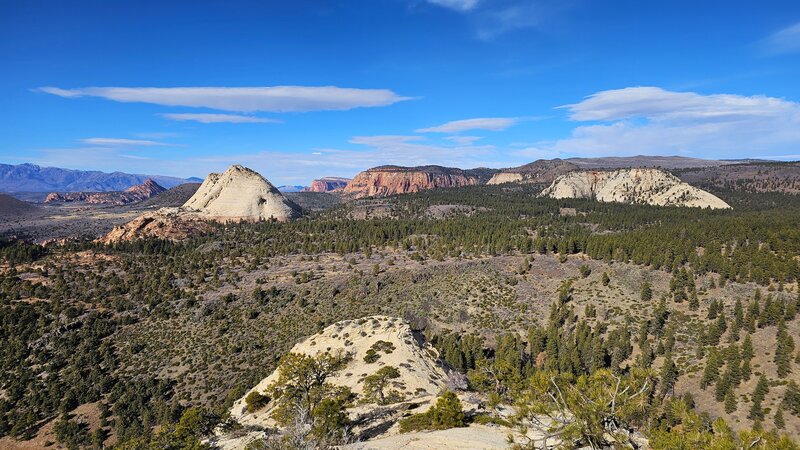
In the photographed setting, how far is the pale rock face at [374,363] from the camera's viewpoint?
156 feet

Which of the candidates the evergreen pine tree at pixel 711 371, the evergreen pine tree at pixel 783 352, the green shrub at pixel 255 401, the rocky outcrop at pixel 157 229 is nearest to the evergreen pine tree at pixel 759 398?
the evergreen pine tree at pixel 783 352

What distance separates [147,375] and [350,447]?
52.3 m

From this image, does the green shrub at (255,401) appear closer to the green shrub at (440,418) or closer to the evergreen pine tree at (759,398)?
the green shrub at (440,418)

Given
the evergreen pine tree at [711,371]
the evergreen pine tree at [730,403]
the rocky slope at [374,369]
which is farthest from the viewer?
the evergreen pine tree at [711,371]

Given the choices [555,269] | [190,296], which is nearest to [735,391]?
[555,269]

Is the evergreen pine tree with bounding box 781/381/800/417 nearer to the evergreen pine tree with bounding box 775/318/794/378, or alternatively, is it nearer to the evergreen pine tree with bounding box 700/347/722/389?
the evergreen pine tree with bounding box 775/318/794/378

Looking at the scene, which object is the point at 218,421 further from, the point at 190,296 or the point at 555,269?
the point at 555,269

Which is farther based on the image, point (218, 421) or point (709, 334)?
point (709, 334)

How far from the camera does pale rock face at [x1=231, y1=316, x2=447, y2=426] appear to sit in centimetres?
4769

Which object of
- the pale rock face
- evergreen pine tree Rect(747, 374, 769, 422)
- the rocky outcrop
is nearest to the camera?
the pale rock face

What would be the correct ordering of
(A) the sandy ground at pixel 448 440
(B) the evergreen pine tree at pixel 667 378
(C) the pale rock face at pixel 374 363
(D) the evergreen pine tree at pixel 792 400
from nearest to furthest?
(A) the sandy ground at pixel 448 440, (C) the pale rock face at pixel 374 363, (D) the evergreen pine tree at pixel 792 400, (B) the evergreen pine tree at pixel 667 378

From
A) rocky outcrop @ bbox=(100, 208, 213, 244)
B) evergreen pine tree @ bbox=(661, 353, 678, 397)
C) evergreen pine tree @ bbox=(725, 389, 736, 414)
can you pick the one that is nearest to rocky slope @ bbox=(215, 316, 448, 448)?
evergreen pine tree @ bbox=(661, 353, 678, 397)

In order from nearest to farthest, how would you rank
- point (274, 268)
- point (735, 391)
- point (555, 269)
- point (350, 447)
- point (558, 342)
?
point (350, 447), point (735, 391), point (558, 342), point (555, 269), point (274, 268)

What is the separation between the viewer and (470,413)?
3662 centimetres
